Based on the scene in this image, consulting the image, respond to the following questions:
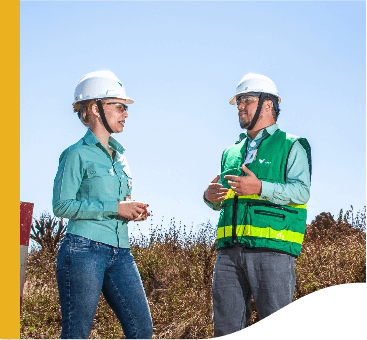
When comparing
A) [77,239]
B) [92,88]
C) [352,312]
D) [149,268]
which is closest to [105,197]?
[77,239]

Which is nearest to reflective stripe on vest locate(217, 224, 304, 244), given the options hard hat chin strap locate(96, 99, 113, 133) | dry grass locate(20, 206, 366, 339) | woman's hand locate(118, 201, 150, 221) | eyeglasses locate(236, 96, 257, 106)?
woman's hand locate(118, 201, 150, 221)

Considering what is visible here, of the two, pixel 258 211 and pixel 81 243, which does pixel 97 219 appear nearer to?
pixel 81 243

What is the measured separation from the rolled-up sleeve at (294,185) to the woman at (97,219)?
0.70 m

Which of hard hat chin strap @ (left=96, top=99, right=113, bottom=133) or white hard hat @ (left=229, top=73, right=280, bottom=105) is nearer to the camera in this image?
hard hat chin strap @ (left=96, top=99, right=113, bottom=133)

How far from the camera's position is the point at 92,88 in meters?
2.98

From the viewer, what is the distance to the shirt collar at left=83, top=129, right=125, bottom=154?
2896mm

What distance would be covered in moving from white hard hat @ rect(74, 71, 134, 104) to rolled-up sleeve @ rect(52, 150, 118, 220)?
0.37 m

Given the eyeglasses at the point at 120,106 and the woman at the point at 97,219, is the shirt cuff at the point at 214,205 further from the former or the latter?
the eyeglasses at the point at 120,106

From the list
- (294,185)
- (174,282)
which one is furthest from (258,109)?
(174,282)

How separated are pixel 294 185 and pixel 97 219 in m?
1.11

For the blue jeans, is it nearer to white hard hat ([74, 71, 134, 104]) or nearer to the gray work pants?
the gray work pants

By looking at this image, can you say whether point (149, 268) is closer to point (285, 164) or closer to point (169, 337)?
point (169, 337)

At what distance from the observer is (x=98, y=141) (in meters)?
2.90

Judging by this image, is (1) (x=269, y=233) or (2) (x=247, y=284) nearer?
(1) (x=269, y=233)
